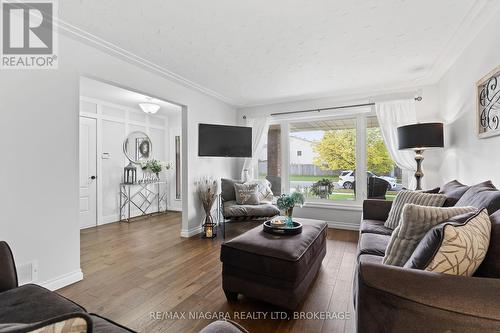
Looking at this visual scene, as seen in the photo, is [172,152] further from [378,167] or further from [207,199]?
[378,167]

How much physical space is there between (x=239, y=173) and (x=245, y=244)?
3.17 m

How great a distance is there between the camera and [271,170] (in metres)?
4.87

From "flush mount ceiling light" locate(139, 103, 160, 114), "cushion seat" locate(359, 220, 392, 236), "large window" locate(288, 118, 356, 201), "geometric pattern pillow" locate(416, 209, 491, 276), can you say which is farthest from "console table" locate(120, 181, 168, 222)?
"geometric pattern pillow" locate(416, 209, 491, 276)

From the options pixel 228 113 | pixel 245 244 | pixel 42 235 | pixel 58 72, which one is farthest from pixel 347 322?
pixel 228 113

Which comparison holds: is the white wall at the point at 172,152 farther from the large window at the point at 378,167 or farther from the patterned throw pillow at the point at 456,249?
the patterned throw pillow at the point at 456,249

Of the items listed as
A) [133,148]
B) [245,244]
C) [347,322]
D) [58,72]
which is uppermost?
[58,72]

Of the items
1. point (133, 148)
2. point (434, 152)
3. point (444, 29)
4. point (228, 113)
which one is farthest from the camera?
point (133, 148)

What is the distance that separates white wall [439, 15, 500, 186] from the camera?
6.46 feet

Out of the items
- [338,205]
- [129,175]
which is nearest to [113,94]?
[129,175]

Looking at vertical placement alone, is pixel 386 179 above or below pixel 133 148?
below

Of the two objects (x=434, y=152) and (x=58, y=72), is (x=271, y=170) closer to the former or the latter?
(x=434, y=152)

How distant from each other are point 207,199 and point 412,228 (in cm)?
305

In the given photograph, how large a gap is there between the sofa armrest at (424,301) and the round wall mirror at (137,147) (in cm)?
516

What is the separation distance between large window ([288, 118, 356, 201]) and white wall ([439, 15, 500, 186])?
4.33ft
